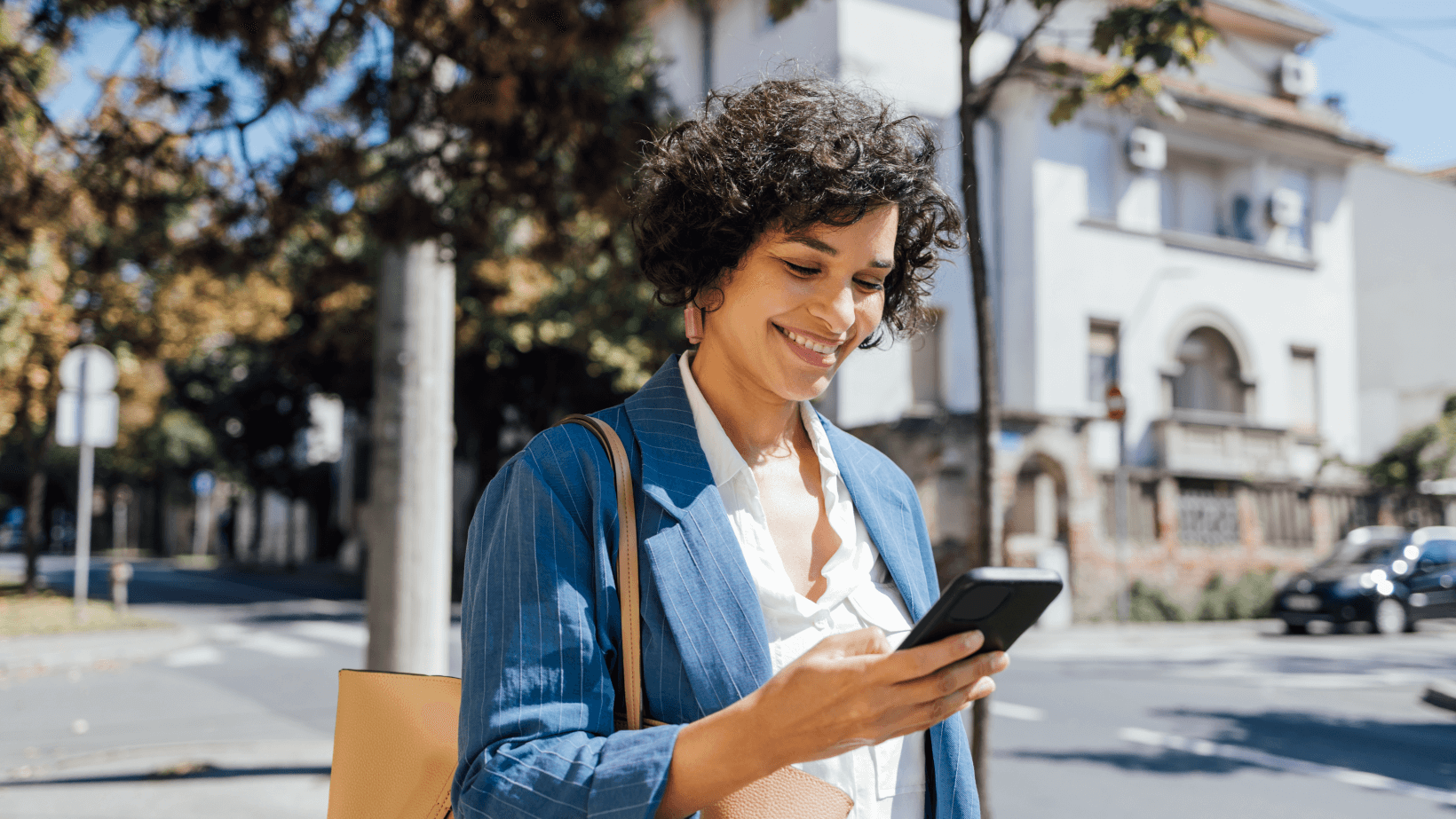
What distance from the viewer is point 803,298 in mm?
1523

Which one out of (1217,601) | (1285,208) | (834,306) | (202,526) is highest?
(1285,208)

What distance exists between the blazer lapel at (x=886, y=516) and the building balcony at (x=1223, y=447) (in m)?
19.9

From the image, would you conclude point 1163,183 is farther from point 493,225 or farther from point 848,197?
point 848,197

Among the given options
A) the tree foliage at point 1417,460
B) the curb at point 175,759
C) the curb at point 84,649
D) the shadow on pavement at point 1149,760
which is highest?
the tree foliage at point 1417,460

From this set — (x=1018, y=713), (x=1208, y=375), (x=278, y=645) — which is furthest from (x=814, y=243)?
(x=1208, y=375)

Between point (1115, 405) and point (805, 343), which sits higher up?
point (1115, 405)

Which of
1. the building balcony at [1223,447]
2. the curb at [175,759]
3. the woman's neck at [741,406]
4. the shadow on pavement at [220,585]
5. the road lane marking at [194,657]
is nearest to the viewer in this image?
the woman's neck at [741,406]

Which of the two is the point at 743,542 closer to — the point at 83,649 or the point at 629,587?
the point at 629,587

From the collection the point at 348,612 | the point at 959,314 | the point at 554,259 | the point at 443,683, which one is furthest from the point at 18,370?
the point at 443,683

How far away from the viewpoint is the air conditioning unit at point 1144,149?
21098 mm

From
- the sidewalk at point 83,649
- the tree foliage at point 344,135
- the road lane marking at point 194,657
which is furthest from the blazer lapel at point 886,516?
the road lane marking at point 194,657

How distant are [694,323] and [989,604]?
724 millimetres

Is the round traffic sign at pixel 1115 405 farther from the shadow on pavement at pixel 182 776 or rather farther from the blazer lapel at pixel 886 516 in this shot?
the blazer lapel at pixel 886 516

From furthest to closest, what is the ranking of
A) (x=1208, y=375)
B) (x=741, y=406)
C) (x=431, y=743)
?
(x=1208, y=375), (x=741, y=406), (x=431, y=743)
